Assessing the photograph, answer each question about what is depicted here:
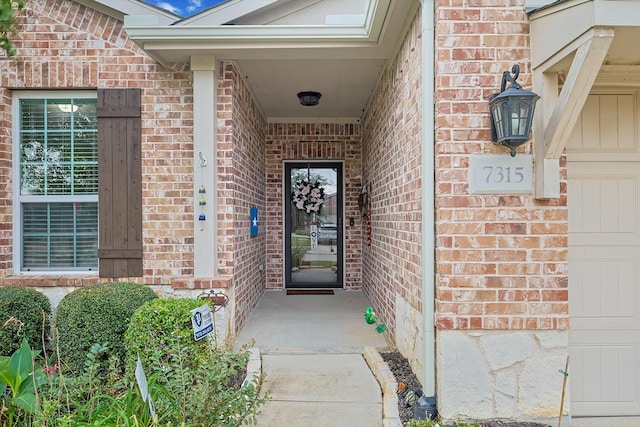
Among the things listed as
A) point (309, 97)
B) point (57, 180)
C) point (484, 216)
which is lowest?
point (484, 216)

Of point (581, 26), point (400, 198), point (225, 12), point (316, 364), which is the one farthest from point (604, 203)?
point (225, 12)

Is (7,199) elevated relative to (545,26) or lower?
lower

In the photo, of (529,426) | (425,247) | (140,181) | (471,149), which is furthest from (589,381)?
(140,181)

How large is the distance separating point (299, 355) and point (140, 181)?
2.24 metres

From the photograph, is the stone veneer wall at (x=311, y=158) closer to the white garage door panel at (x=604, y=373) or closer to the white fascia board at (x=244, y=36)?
the white fascia board at (x=244, y=36)

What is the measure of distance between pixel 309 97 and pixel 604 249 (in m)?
3.50

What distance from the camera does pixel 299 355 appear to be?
11.3 ft

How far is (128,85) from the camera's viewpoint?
386 centimetres

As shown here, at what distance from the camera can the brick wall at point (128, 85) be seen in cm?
384

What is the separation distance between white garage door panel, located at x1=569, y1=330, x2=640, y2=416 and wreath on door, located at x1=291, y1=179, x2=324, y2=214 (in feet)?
14.4

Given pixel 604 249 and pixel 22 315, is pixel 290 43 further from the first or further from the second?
pixel 22 315

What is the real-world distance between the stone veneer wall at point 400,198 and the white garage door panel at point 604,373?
1.05 m

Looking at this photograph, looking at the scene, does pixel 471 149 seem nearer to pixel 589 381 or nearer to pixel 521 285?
pixel 521 285

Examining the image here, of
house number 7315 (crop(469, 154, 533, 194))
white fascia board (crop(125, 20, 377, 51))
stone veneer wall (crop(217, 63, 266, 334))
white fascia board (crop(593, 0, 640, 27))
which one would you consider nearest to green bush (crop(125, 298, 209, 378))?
stone veneer wall (crop(217, 63, 266, 334))
